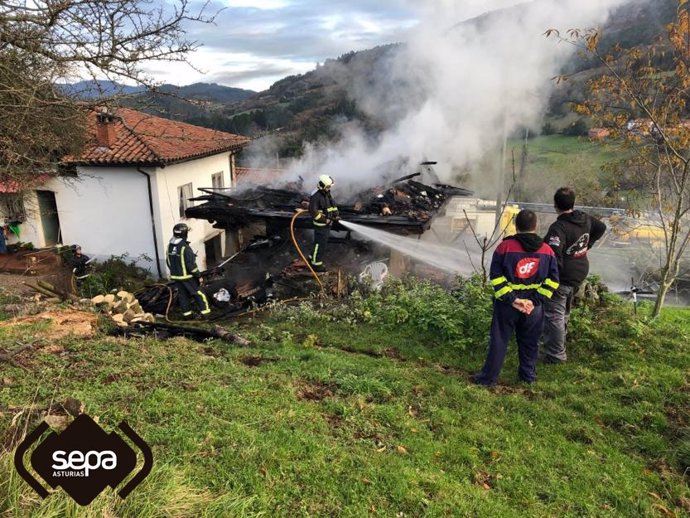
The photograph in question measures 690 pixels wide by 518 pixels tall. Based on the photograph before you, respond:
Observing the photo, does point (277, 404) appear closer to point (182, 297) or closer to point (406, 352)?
point (406, 352)

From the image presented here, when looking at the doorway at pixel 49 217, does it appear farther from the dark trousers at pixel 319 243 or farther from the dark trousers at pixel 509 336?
the dark trousers at pixel 509 336

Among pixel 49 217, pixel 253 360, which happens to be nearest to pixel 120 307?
pixel 253 360

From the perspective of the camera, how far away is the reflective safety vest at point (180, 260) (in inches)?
368

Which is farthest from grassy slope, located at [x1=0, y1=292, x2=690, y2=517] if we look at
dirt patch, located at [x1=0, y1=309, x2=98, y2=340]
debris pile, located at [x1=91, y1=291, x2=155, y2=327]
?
debris pile, located at [x1=91, y1=291, x2=155, y2=327]

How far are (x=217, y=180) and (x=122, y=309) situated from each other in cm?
1451

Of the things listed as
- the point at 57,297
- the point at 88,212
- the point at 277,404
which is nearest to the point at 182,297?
the point at 57,297

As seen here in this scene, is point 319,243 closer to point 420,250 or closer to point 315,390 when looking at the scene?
point 420,250

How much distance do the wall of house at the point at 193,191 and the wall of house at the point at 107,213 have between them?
1.95ft

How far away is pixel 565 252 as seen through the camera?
5.48 meters

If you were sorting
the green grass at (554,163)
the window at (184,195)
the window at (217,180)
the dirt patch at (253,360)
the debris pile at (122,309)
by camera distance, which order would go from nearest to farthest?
the dirt patch at (253,360)
the debris pile at (122,309)
the window at (184,195)
the window at (217,180)
the green grass at (554,163)

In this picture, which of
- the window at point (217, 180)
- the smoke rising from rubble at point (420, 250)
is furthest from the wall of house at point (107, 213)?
the smoke rising from rubble at point (420, 250)

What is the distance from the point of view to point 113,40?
5457 millimetres

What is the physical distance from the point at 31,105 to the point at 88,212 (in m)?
15.3

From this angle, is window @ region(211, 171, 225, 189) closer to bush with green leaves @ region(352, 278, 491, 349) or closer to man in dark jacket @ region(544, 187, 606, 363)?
bush with green leaves @ region(352, 278, 491, 349)
